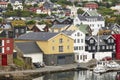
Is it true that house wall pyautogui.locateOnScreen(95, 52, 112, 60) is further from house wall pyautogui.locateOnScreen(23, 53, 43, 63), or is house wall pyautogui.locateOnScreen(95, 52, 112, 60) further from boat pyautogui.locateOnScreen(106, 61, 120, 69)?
house wall pyautogui.locateOnScreen(23, 53, 43, 63)

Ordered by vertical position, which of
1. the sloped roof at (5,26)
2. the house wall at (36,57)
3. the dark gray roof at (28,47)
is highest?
the sloped roof at (5,26)

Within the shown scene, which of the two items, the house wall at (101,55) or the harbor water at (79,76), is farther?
the house wall at (101,55)

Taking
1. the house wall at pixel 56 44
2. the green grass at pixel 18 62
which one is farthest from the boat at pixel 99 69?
the green grass at pixel 18 62

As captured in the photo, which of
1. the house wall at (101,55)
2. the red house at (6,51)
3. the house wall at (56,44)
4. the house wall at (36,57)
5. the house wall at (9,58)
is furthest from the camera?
the house wall at (101,55)

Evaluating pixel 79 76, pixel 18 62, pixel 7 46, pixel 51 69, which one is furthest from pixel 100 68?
pixel 7 46

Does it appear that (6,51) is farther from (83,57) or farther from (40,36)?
(83,57)

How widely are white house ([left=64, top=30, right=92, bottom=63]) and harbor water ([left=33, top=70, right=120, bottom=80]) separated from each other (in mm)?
4190

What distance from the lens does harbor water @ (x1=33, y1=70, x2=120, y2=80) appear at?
34750 millimetres

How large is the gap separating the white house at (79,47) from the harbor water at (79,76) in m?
4.19

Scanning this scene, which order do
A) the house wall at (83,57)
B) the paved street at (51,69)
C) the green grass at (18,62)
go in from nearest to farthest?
the paved street at (51,69)
the green grass at (18,62)
the house wall at (83,57)

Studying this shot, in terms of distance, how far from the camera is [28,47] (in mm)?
39031

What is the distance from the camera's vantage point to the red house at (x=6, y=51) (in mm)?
35625

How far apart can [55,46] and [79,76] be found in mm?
5425

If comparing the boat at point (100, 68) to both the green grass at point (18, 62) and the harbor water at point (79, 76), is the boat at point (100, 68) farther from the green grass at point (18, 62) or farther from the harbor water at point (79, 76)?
the green grass at point (18, 62)
